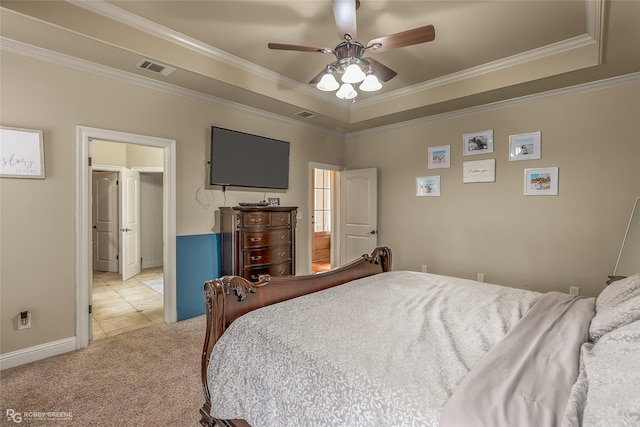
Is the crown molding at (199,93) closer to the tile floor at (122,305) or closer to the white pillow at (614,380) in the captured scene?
the tile floor at (122,305)

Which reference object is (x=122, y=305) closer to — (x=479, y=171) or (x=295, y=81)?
(x=295, y=81)

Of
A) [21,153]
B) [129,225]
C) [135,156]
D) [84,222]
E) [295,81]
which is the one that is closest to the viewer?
[21,153]

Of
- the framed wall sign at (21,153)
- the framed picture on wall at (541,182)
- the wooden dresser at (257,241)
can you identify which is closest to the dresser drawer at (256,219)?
the wooden dresser at (257,241)

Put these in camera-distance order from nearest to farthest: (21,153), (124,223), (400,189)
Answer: (21,153) < (400,189) < (124,223)

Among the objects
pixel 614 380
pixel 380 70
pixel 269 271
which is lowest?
pixel 269 271

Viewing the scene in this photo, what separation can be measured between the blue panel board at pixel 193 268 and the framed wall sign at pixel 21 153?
134cm

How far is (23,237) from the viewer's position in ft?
8.22

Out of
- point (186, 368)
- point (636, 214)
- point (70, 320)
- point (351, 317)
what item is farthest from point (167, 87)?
point (636, 214)

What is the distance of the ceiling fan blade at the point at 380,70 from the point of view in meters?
2.41

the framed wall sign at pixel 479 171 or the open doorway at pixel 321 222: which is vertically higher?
the framed wall sign at pixel 479 171

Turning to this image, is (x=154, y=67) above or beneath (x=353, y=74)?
above

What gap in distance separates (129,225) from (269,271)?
10.8ft

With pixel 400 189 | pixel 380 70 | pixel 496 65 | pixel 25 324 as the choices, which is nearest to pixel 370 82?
pixel 380 70

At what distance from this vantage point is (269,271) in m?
3.65
